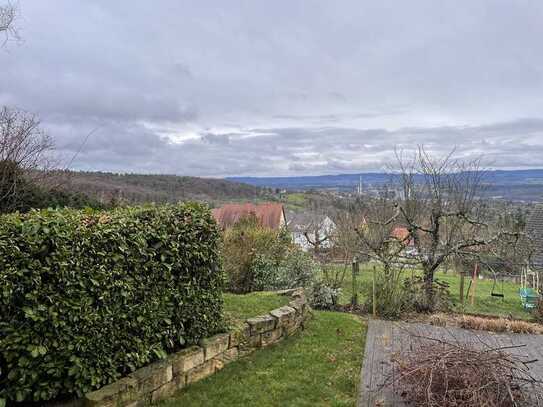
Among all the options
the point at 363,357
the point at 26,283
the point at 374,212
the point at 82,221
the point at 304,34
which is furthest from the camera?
the point at 374,212

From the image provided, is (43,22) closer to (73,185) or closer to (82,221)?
(73,185)

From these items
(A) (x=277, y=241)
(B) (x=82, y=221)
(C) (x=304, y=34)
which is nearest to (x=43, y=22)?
(C) (x=304, y=34)

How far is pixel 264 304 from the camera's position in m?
6.37

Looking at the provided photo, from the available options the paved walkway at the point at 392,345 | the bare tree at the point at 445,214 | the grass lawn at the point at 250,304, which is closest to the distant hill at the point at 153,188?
the grass lawn at the point at 250,304

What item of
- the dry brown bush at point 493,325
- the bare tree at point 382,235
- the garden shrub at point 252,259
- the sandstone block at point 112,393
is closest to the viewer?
the sandstone block at point 112,393

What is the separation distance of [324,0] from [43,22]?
6.42 m

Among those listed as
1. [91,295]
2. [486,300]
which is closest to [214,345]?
[91,295]

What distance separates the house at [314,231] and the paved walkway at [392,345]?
268 inches

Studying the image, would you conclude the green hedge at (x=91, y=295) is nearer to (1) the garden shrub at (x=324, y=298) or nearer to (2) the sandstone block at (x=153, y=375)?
(2) the sandstone block at (x=153, y=375)

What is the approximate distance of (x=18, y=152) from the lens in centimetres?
747

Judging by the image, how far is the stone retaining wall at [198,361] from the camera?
3.38 m

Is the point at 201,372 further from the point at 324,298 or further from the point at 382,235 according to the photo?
the point at 382,235

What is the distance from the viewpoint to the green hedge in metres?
2.82

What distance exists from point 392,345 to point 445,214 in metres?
4.05
